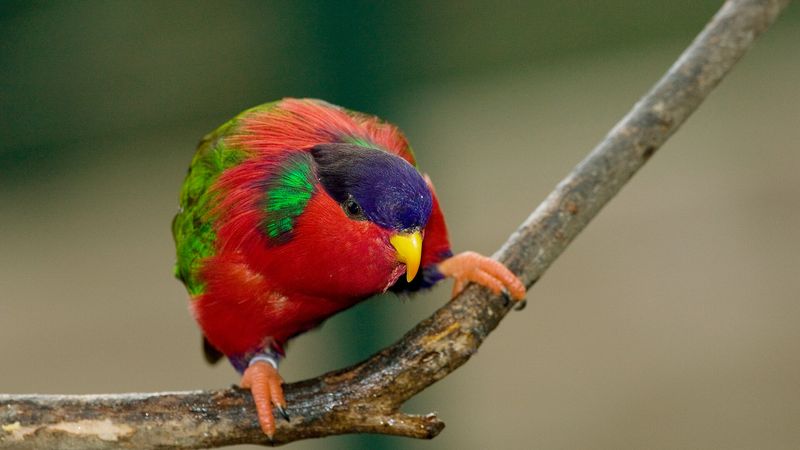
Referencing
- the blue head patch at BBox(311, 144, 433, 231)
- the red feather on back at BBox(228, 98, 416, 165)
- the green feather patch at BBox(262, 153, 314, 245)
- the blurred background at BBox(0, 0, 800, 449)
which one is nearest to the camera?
the blue head patch at BBox(311, 144, 433, 231)

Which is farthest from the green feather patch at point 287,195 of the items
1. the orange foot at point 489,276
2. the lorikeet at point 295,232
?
the orange foot at point 489,276

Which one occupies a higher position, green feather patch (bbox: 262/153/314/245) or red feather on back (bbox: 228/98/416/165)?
red feather on back (bbox: 228/98/416/165)

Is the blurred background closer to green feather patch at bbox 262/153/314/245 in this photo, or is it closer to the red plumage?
the red plumage

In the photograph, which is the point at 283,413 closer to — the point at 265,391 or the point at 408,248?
the point at 265,391

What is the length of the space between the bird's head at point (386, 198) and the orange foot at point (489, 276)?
0.28 meters

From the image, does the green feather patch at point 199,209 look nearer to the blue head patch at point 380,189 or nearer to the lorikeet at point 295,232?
the lorikeet at point 295,232

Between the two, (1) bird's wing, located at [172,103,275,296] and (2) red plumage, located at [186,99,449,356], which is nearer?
(2) red plumage, located at [186,99,449,356]

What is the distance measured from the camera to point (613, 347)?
12.3ft

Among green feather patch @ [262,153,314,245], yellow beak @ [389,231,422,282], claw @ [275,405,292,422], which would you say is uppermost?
green feather patch @ [262,153,314,245]

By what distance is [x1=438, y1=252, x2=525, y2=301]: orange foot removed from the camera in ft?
6.02

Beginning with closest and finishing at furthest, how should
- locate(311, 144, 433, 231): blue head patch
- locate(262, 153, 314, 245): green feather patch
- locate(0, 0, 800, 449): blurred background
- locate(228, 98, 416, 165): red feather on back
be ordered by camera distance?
locate(311, 144, 433, 231): blue head patch → locate(262, 153, 314, 245): green feather patch → locate(228, 98, 416, 165): red feather on back → locate(0, 0, 800, 449): blurred background

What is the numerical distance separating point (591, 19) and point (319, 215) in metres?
2.21

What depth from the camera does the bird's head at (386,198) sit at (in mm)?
1554

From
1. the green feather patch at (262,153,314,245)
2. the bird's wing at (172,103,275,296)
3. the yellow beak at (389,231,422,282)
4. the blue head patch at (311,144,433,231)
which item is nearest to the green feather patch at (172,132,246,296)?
the bird's wing at (172,103,275,296)
